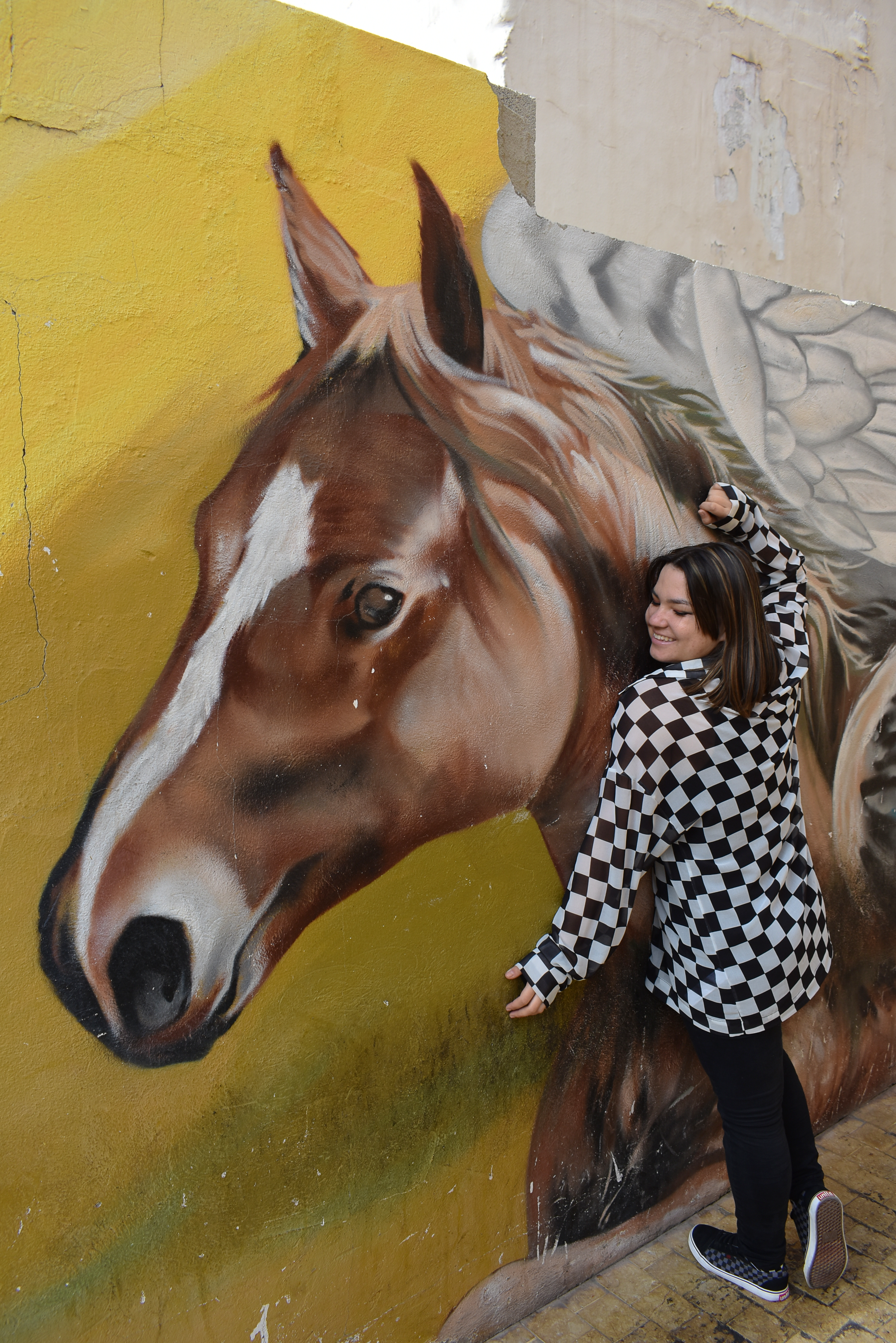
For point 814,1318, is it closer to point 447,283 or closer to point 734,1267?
point 734,1267

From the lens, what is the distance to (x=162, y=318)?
156 centimetres

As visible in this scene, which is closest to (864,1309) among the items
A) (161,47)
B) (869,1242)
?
(869,1242)

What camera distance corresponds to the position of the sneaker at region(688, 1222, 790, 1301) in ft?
7.30

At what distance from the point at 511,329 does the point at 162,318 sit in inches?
32.2

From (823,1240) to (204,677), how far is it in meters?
2.15

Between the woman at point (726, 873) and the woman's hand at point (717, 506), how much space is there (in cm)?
2

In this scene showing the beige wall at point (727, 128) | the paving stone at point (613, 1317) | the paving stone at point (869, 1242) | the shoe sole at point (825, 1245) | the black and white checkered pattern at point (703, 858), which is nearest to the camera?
the black and white checkered pattern at point (703, 858)

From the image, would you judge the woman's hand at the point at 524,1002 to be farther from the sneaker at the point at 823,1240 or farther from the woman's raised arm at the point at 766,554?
the woman's raised arm at the point at 766,554

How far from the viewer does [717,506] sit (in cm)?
236

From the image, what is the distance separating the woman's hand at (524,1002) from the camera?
2.05 meters

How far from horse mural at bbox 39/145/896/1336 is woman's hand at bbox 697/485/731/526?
0.05 metres

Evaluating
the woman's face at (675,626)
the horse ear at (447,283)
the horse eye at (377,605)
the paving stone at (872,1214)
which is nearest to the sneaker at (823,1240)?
the paving stone at (872,1214)

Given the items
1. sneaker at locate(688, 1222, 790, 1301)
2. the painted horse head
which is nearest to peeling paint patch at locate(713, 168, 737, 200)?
the painted horse head

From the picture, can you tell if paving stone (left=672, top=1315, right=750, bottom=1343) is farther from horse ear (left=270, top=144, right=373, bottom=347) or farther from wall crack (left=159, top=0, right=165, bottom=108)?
wall crack (left=159, top=0, right=165, bottom=108)
